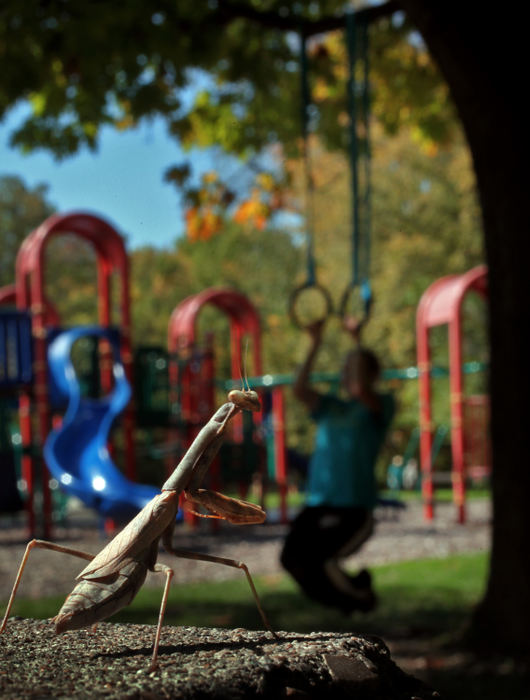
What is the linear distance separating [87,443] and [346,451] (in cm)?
550

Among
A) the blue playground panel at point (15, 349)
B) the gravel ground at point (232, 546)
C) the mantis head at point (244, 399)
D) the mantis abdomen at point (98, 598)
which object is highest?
the blue playground panel at point (15, 349)

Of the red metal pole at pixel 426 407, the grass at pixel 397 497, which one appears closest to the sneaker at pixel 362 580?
the red metal pole at pixel 426 407

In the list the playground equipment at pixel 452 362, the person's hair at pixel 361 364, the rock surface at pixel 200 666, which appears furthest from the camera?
the playground equipment at pixel 452 362

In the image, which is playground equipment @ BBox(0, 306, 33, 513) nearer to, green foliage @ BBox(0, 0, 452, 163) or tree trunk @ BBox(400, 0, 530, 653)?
green foliage @ BBox(0, 0, 452, 163)

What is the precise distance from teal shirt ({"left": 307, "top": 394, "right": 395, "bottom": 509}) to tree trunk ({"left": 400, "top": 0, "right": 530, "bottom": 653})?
0.60 m

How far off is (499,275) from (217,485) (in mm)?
7268

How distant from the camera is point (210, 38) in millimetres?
5969

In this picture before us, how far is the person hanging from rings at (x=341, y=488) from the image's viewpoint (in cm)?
439

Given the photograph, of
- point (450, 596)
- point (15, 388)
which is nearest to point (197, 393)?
point (15, 388)

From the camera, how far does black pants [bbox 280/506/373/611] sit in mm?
4391

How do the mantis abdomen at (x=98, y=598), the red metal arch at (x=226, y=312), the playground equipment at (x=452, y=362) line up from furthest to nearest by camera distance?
the red metal arch at (x=226, y=312), the playground equipment at (x=452, y=362), the mantis abdomen at (x=98, y=598)

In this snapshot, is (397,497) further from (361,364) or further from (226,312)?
(361,364)

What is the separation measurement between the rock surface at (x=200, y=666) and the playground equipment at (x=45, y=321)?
877 cm

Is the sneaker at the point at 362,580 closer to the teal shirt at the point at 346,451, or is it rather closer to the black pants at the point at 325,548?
the black pants at the point at 325,548
